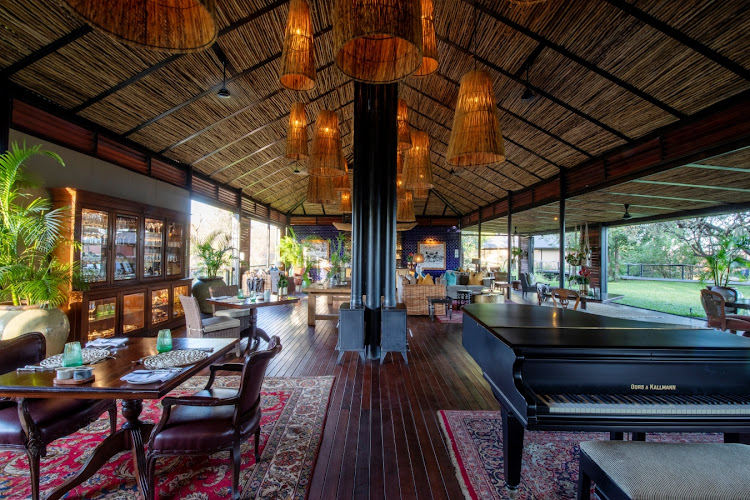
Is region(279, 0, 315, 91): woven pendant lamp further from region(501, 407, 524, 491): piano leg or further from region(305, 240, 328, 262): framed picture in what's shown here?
region(305, 240, 328, 262): framed picture

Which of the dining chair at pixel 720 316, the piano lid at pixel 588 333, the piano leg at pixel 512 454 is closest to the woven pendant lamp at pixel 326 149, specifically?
the piano lid at pixel 588 333

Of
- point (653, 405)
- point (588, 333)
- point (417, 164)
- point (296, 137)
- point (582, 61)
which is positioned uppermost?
point (582, 61)

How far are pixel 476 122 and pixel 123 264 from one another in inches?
236

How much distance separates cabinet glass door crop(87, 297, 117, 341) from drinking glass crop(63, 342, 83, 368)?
3352 millimetres

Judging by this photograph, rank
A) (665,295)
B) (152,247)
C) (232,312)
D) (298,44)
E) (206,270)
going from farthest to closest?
(665,295) → (206,270) → (152,247) → (232,312) → (298,44)

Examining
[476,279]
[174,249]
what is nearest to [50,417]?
[174,249]

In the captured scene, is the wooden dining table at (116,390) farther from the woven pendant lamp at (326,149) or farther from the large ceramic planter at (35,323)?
the woven pendant lamp at (326,149)

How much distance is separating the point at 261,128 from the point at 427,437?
23.4 feet

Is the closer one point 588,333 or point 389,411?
point 588,333

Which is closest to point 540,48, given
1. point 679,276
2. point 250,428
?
point 250,428

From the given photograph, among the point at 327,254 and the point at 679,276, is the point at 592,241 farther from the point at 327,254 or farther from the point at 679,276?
the point at 327,254

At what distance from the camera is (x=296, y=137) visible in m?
4.22

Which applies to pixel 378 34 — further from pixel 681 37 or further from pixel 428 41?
pixel 681 37

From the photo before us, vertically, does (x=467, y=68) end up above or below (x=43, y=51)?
above
